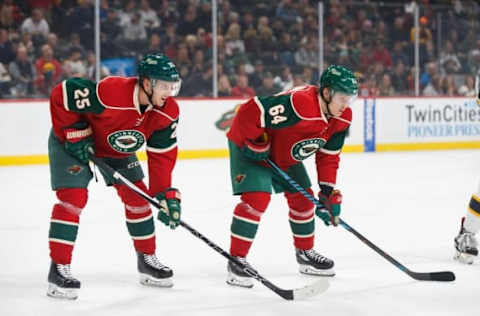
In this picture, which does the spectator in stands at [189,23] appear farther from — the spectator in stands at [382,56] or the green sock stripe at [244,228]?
the green sock stripe at [244,228]

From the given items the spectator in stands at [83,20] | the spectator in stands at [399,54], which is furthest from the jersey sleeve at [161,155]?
the spectator in stands at [399,54]

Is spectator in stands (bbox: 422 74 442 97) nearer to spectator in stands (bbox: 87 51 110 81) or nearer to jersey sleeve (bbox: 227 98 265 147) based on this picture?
spectator in stands (bbox: 87 51 110 81)

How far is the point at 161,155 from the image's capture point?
11.0 feet

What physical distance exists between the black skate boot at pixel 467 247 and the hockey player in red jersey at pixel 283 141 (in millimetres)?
754

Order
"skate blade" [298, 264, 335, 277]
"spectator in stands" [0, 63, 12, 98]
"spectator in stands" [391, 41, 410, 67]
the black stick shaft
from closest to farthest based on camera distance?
the black stick shaft
"skate blade" [298, 264, 335, 277]
"spectator in stands" [0, 63, 12, 98]
"spectator in stands" [391, 41, 410, 67]

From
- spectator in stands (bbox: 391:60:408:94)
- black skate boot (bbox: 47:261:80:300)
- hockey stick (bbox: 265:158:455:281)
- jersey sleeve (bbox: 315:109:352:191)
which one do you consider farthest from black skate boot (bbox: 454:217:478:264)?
spectator in stands (bbox: 391:60:408:94)

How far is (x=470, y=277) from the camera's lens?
12.1 ft

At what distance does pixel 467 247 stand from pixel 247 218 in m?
1.19

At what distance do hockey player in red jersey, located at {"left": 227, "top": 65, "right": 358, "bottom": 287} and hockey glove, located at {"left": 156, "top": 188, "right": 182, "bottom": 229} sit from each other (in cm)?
32

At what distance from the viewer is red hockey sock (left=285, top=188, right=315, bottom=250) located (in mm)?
3721

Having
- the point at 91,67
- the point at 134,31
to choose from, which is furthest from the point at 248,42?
the point at 91,67

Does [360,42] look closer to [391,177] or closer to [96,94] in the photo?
[391,177]

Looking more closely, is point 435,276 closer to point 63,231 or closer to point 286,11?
point 63,231

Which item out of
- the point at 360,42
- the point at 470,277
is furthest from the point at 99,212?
the point at 360,42
